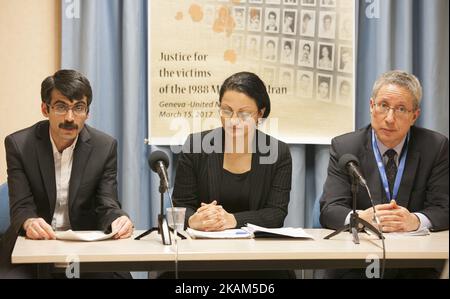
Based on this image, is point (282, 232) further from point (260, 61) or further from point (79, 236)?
point (260, 61)

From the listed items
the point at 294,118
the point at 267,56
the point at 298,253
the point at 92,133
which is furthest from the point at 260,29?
the point at 298,253

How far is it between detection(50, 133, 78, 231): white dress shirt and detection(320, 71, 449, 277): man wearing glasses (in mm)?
1338

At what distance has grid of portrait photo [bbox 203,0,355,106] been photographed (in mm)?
4398

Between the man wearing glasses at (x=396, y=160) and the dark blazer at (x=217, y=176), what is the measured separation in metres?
0.26

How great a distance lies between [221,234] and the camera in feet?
9.73

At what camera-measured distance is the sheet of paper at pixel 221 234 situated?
2926 mm

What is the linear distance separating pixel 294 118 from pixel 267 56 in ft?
1.54

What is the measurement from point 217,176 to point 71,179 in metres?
0.78

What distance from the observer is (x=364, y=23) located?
4.57 metres

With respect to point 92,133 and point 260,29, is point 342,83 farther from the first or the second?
point 92,133

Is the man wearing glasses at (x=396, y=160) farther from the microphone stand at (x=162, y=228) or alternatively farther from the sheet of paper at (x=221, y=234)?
the microphone stand at (x=162, y=228)
